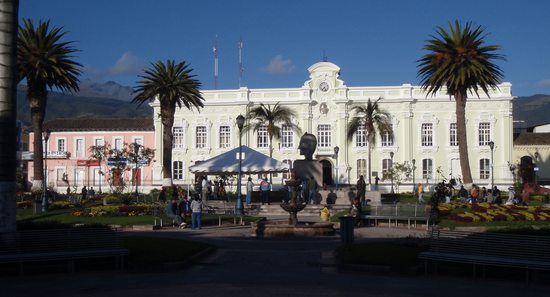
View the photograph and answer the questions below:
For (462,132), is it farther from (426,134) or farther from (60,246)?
(60,246)

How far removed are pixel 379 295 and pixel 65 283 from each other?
5889 millimetres

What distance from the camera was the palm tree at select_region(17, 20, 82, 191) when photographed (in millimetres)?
42969

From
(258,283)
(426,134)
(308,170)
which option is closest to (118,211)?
(308,170)

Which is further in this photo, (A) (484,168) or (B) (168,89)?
(A) (484,168)

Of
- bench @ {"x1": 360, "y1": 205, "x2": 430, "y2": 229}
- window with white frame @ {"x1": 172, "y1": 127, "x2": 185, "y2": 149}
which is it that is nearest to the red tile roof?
window with white frame @ {"x1": 172, "y1": 127, "x2": 185, "y2": 149}

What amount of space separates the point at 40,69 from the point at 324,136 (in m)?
33.9

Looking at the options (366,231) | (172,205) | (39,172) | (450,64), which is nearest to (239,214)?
(172,205)

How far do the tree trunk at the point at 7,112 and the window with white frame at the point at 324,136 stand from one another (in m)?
55.8

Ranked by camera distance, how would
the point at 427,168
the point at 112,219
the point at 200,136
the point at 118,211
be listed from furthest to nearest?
1. the point at 200,136
2. the point at 427,168
3. the point at 118,211
4. the point at 112,219

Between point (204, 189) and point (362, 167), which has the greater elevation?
point (362, 167)

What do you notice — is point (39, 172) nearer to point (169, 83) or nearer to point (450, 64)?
point (169, 83)

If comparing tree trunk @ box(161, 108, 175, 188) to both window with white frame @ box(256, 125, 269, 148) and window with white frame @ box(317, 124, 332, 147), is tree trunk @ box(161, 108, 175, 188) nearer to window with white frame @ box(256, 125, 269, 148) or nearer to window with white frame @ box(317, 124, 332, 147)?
window with white frame @ box(256, 125, 269, 148)

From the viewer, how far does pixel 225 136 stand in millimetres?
73312

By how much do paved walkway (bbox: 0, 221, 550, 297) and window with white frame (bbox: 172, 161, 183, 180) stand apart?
56.7 metres
